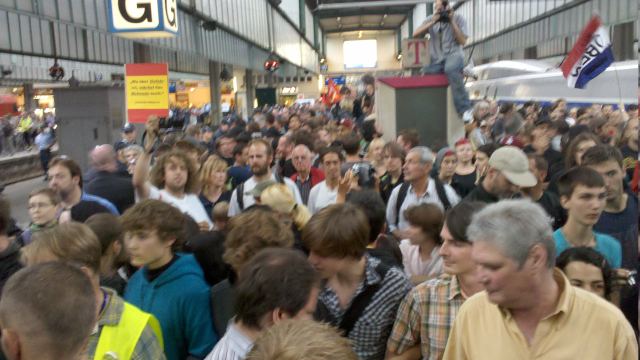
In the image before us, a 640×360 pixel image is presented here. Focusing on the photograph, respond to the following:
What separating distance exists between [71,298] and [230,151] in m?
7.39

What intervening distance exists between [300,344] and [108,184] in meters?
4.77

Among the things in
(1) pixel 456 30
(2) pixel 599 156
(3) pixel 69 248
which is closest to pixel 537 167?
(2) pixel 599 156

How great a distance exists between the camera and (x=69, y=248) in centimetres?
308

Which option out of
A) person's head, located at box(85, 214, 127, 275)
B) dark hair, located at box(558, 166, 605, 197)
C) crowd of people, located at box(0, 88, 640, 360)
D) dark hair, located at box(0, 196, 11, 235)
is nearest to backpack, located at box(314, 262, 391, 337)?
crowd of people, located at box(0, 88, 640, 360)

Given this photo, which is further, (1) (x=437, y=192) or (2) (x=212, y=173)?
(2) (x=212, y=173)

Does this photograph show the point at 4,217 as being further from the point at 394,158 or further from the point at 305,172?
the point at 394,158

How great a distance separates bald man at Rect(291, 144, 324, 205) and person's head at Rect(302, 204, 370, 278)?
11.8ft

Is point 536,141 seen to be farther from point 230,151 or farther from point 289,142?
point 230,151

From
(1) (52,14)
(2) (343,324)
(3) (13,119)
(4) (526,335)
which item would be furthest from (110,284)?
(3) (13,119)

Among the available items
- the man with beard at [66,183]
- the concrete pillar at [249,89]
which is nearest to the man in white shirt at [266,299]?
the man with beard at [66,183]

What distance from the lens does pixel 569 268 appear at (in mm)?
3232

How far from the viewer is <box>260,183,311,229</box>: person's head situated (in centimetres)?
470

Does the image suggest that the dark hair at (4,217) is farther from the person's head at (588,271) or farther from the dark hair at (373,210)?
the person's head at (588,271)

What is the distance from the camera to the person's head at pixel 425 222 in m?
4.05
